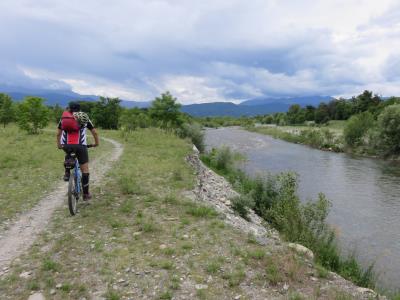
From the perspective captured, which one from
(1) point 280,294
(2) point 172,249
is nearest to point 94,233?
(2) point 172,249

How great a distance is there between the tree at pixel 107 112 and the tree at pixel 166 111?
16.3 meters

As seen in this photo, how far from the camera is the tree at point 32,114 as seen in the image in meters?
37.6

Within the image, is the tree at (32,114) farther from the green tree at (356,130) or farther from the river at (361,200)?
the green tree at (356,130)

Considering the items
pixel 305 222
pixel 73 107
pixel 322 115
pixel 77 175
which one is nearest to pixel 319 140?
pixel 305 222

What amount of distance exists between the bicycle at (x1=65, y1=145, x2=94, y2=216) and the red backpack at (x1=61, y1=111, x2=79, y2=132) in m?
0.69

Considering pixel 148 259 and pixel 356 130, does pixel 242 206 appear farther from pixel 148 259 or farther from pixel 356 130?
pixel 356 130

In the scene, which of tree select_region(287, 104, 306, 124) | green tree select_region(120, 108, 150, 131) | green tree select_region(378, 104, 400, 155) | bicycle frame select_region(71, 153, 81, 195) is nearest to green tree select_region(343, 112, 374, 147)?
green tree select_region(378, 104, 400, 155)

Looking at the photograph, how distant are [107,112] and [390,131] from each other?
1833 inches

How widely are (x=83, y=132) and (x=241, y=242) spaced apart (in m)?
5.36

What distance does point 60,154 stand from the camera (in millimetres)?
22453

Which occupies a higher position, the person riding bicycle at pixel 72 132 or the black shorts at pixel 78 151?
the person riding bicycle at pixel 72 132

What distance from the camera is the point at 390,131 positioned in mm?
48531

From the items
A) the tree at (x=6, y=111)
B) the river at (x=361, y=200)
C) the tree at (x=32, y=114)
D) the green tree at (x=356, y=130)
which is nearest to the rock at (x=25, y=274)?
the river at (x=361, y=200)

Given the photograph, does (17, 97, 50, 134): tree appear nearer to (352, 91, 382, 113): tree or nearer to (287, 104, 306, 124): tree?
(352, 91, 382, 113): tree
